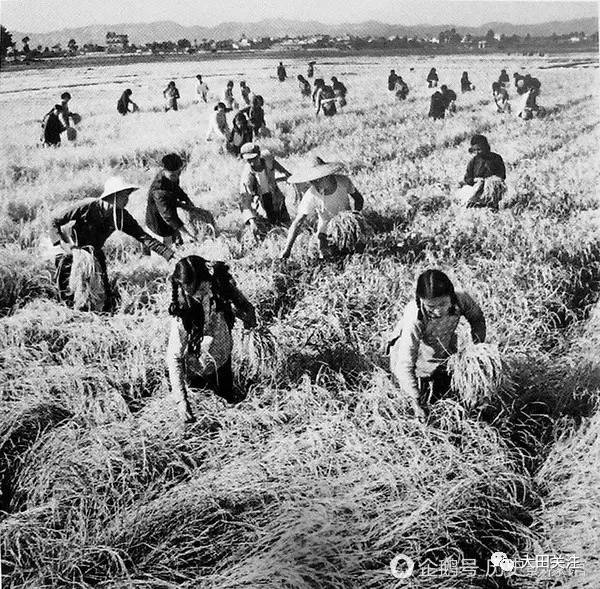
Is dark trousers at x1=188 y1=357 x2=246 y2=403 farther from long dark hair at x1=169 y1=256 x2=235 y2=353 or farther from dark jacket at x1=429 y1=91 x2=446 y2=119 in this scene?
dark jacket at x1=429 y1=91 x2=446 y2=119

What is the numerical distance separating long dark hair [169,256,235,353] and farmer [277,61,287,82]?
4.08ft

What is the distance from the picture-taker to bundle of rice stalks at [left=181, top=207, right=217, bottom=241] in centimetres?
310

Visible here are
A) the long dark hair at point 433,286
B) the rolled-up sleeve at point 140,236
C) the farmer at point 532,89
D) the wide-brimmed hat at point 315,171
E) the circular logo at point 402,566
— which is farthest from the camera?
the farmer at point 532,89

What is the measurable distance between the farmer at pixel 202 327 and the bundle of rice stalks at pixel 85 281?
508mm

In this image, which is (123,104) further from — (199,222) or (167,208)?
(199,222)

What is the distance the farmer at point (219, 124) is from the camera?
319cm

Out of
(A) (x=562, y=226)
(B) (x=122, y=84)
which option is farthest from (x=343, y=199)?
(B) (x=122, y=84)

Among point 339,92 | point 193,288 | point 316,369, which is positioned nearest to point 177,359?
point 193,288

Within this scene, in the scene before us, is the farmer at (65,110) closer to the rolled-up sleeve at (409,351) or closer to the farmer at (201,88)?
the farmer at (201,88)

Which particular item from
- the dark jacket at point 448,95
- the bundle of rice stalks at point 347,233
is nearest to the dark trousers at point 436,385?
the bundle of rice stalks at point 347,233

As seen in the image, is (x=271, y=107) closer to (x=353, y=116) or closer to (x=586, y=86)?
(x=353, y=116)

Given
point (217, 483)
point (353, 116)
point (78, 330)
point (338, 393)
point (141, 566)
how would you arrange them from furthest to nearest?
point (353, 116)
point (78, 330)
point (338, 393)
point (217, 483)
point (141, 566)

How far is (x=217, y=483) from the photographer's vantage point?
2.28 metres

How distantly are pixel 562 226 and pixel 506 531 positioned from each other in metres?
1.61
